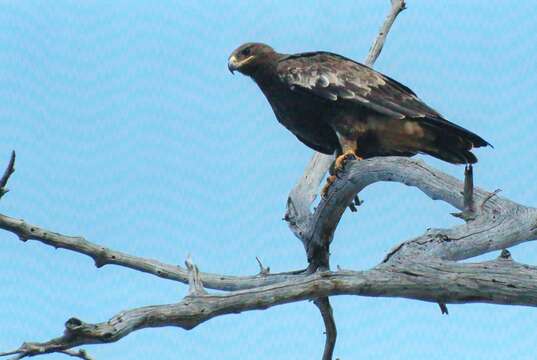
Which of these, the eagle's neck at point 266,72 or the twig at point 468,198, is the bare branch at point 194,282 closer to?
the twig at point 468,198

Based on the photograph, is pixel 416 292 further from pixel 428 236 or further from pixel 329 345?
pixel 329 345

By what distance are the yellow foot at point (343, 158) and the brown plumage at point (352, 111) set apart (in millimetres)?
30

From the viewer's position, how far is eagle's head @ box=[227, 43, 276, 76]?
8.23 meters

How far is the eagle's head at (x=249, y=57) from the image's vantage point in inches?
324

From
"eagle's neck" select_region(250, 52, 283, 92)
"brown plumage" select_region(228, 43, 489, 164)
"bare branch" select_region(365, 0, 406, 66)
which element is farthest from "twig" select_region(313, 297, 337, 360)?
"bare branch" select_region(365, 0, 406, 66)

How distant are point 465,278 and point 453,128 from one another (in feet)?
6.47

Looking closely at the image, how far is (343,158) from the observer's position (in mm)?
7281

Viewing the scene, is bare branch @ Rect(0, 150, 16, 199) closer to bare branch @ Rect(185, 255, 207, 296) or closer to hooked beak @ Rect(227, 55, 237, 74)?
bare branch @ Rect(185, 255, 207, 296)

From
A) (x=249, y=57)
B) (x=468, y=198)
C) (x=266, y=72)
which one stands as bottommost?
(x=468, y=198)

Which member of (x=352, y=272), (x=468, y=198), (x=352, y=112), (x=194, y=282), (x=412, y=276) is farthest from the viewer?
(x=352, y=112)

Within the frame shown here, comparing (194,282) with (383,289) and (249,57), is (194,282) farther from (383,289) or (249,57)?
(249,57)

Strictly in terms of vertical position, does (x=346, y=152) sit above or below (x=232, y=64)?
below

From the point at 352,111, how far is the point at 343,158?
20.1 inches

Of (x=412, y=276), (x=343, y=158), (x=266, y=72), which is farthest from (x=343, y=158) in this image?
(x=412, y=276)
